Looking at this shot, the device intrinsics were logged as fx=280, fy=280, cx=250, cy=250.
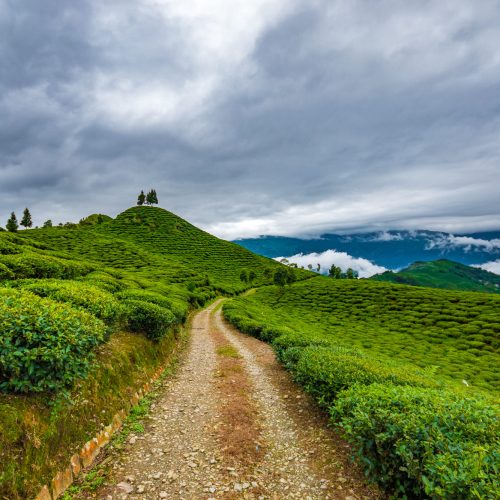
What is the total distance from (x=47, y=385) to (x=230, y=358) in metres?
14.0

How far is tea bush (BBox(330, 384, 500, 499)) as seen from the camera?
4.73m

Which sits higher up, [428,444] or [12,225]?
[12,225]

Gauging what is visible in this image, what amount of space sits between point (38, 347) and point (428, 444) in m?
9.52

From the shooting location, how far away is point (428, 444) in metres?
5.64

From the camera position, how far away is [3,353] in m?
6.89

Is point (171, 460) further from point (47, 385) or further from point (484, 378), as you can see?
point (484, 378)

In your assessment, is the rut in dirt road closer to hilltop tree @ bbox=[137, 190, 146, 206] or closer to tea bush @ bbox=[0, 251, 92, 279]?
tea bush @ bbox=[0, 251, 92, 279]

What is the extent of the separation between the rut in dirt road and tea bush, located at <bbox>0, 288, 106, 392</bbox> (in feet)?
10.3

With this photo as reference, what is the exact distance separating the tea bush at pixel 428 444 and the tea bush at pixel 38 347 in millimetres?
7972

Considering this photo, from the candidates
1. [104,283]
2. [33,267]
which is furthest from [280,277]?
[33,267]

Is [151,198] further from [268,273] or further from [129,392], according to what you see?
[129,392]

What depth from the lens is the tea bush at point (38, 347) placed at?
7.08 metres

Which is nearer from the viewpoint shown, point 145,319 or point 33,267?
point 145,319

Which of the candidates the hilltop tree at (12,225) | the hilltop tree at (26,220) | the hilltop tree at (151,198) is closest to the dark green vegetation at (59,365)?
the hilltop tree at (12,225)
